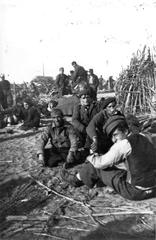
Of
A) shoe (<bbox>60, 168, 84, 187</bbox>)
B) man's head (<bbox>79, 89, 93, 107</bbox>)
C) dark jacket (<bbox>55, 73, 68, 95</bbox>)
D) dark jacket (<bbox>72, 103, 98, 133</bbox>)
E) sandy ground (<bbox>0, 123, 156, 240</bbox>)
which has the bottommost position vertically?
sandy ground (<bbox>0, 123, 156, 240</bbox>)

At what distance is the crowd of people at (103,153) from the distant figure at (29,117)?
2928 mm

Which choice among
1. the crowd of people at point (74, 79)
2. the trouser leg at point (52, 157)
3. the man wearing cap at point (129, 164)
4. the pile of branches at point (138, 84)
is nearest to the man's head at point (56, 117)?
the trouser leg at point (52, 157)

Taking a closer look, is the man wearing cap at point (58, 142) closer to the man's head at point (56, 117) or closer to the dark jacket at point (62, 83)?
the man's head at point (56, 117)

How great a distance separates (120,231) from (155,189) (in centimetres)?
70

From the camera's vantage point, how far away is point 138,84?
25.5 feet

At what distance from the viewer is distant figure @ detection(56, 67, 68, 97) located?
1183cm

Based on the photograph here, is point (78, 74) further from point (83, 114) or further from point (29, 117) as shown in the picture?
point (83, 114)

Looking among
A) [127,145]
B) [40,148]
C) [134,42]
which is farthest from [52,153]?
[134,42]

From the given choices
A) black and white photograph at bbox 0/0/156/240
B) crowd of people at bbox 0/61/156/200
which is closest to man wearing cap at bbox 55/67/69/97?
black and white photograph at bbox 0/0/156/240

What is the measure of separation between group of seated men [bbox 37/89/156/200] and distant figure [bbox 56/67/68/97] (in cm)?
684

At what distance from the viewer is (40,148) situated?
175 inches

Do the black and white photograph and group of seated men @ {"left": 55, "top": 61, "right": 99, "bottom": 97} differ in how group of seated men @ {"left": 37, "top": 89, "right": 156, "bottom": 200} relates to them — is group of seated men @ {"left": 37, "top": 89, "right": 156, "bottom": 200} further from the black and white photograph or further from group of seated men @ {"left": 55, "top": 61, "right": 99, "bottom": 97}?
group of seated men @ {"left": 55, "top": 61, "right": 99, "bottom": 97}

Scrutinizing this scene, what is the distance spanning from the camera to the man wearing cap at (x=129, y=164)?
2.87m

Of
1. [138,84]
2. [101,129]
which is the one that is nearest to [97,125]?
[101,129]
